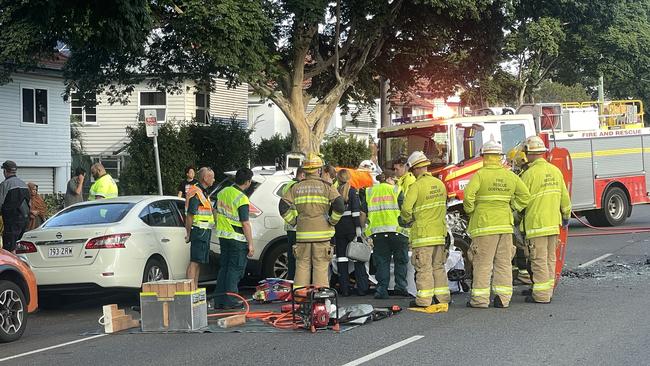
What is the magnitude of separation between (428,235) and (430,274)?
1.53ft

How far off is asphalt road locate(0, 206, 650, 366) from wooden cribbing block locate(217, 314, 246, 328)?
1.19 feet

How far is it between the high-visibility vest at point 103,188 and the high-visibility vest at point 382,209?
4911mm

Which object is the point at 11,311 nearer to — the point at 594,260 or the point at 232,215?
the point at 232,215

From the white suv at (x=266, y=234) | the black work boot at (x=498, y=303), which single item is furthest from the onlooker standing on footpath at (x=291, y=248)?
the black work boot at (x=498, y=303)

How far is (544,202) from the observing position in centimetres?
1140

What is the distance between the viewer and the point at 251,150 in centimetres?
2845

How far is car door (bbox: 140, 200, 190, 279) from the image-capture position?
12.5 metres

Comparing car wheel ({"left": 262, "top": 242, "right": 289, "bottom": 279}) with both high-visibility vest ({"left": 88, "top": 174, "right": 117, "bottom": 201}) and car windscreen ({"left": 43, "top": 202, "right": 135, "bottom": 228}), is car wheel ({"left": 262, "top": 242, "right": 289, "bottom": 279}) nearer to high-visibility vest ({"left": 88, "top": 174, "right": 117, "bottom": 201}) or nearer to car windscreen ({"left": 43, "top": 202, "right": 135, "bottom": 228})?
car windscreen ({"left": 43, "top": 202, "right": 135, "bottom": 228})

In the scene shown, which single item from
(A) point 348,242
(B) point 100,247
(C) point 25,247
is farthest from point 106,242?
(A) point 348,242

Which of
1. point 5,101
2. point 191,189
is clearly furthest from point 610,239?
point 5,101

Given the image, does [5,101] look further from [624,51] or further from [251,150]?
[624,51]

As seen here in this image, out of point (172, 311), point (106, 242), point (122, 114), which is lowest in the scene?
point (172, 311)

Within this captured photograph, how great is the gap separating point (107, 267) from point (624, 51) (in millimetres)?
29504

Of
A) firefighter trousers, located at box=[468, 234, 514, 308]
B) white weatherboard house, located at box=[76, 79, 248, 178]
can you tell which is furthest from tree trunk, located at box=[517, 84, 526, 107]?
firefighter trousers, located at box=[468, 234, 514, 308]
